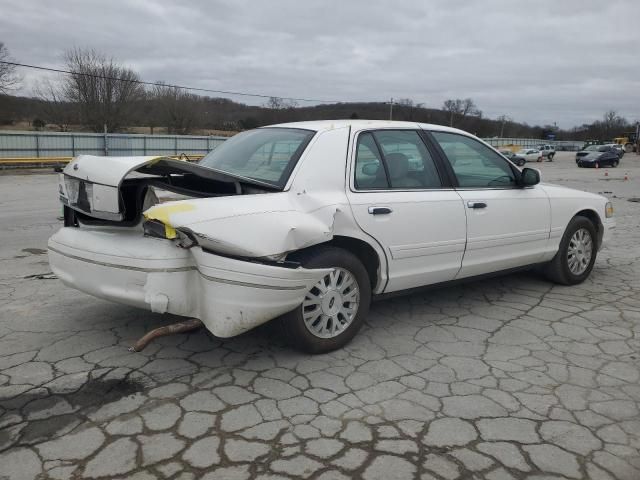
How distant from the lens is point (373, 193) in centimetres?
385

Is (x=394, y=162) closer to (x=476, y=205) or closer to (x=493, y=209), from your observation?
(x=476, y=205)

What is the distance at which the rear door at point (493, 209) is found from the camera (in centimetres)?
444

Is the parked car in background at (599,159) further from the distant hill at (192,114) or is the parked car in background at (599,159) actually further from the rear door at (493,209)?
the rear door at (493,209)

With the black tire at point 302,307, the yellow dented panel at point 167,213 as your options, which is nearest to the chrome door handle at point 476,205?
the black tire at point 302,307

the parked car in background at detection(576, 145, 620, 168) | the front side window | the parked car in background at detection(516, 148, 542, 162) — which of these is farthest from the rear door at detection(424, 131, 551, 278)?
the parked car in background at detection(516, 148, 542, 162)

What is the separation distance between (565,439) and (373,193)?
6.30 feet

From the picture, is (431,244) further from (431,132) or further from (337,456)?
(337,456)

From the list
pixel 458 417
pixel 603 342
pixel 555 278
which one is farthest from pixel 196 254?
pixel 555 278

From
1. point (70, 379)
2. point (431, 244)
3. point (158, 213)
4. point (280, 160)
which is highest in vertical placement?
point (280, 160)

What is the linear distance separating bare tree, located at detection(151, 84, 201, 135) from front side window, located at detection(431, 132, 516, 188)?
41878 millimetres

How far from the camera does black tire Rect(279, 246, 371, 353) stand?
347 cm

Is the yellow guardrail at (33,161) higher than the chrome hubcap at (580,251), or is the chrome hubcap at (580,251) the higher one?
the chrome hubcap at (580,251)

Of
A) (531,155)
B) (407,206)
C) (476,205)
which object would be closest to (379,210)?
(407,206)

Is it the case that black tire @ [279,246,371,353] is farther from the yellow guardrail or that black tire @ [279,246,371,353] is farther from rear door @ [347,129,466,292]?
the yellow guardrail
